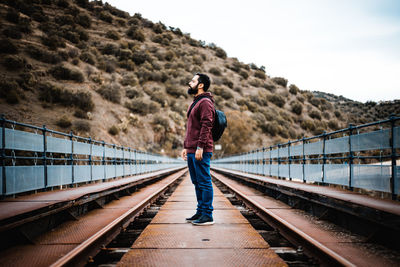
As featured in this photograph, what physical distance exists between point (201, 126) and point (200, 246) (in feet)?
5.83

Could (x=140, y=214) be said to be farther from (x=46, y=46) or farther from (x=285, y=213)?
(x=46, y=46)

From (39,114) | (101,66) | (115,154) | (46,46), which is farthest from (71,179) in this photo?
(101,66)

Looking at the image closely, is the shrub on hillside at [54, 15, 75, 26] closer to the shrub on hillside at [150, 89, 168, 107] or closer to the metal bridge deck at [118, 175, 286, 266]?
the shrub on hillside at [150, 89, 168, 107]

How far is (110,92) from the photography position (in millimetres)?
43156

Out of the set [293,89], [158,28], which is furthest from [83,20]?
[293,89]

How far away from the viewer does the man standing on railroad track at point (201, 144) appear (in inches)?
189

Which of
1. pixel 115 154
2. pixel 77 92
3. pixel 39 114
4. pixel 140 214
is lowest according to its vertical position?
pixel 140 214

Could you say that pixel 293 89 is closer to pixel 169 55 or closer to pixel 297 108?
pixel 297 108

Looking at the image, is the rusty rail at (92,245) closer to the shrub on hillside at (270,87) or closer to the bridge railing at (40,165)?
the bridge railing at (40,165)

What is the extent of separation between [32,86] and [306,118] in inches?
2070

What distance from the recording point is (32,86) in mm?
34438

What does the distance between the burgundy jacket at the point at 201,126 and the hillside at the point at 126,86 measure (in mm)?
27850

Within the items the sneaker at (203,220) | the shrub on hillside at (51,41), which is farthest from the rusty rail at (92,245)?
the shrub on hillside at (51,41)

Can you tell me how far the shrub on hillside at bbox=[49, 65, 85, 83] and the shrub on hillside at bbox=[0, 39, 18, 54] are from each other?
4626mm
